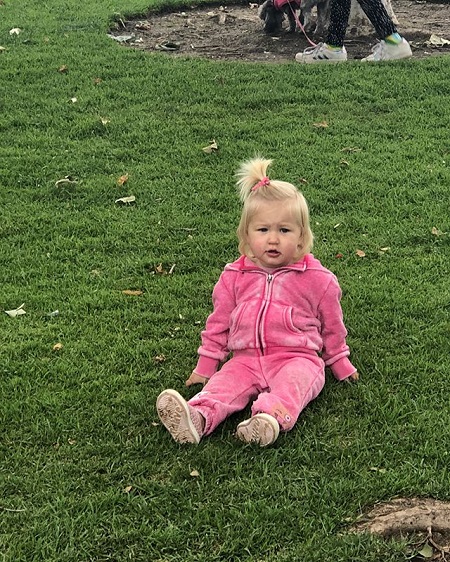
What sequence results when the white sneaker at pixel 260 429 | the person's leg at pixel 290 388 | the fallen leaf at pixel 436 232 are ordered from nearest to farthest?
1. the white sneaker at pixel 260 429
2. the person's leg at pixel 290 388
3. the fallen leaf at pixel 436 232

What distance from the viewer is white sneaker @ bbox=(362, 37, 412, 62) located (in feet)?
26.7

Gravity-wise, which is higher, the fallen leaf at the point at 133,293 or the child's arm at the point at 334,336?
the child's arm at the point at 334,336

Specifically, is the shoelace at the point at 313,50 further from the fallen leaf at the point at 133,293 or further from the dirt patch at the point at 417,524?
the dirt patch at the point at 417,524

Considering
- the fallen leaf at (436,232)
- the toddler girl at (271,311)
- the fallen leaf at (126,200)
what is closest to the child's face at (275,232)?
the toddler girl at (271,311)

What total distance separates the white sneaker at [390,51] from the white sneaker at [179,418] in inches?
239

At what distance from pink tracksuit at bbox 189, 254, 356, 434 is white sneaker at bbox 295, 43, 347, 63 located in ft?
17.2

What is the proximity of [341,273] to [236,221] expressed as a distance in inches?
36.4

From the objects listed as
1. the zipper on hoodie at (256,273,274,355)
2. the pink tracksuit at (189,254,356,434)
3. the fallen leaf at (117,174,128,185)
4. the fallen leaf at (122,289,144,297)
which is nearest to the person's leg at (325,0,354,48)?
the fallen leaf at (117,174,128,185)

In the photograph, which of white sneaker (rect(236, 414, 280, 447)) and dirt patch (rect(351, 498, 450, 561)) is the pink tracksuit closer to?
white sneaker (rect(236, 414, 280, 447))

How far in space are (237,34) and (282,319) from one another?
708cm

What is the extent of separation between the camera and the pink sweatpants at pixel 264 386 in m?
3.06

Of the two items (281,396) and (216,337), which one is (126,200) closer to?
(216,337)

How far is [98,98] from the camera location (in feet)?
23.8

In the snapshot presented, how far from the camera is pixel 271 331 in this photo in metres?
3.35
